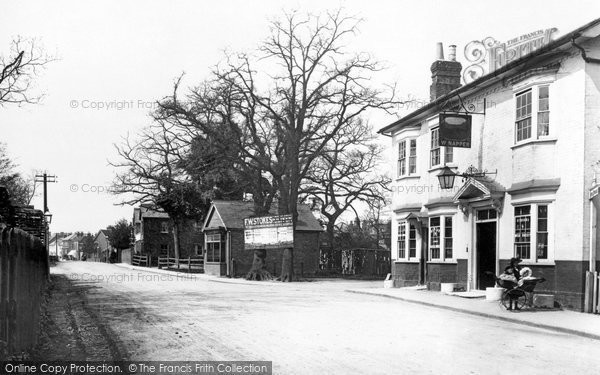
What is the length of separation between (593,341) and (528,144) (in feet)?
24.8

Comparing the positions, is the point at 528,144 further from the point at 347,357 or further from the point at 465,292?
the point at 347,357

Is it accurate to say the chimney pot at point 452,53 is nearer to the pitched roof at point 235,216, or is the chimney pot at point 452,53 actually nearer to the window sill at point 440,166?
the window sill at point 440,166

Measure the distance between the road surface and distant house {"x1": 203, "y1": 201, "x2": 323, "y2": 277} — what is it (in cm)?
2301

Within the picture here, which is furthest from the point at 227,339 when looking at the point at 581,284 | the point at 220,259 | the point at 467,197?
the point at 220,259

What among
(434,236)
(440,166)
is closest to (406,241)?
(434,236)

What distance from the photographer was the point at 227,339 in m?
10.4

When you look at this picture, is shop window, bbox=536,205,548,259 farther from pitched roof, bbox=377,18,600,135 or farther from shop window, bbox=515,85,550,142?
pitched roof, bbox=377,18,600,135

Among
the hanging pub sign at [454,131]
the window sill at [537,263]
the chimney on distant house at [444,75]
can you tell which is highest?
the chimney on distant house at [444,75]

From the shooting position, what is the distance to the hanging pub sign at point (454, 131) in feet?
64.0

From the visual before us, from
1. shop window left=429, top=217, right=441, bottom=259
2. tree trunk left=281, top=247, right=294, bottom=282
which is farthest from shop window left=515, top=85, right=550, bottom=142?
tree trunk left=281, top=247, right=294, bottom=282

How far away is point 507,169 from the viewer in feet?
61.8

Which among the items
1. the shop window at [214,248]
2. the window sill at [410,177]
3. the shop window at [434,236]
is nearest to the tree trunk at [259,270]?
the shop window at [214,248]

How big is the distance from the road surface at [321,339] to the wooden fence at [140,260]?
145 ft

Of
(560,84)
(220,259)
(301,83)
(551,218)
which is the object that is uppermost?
(301,83)
